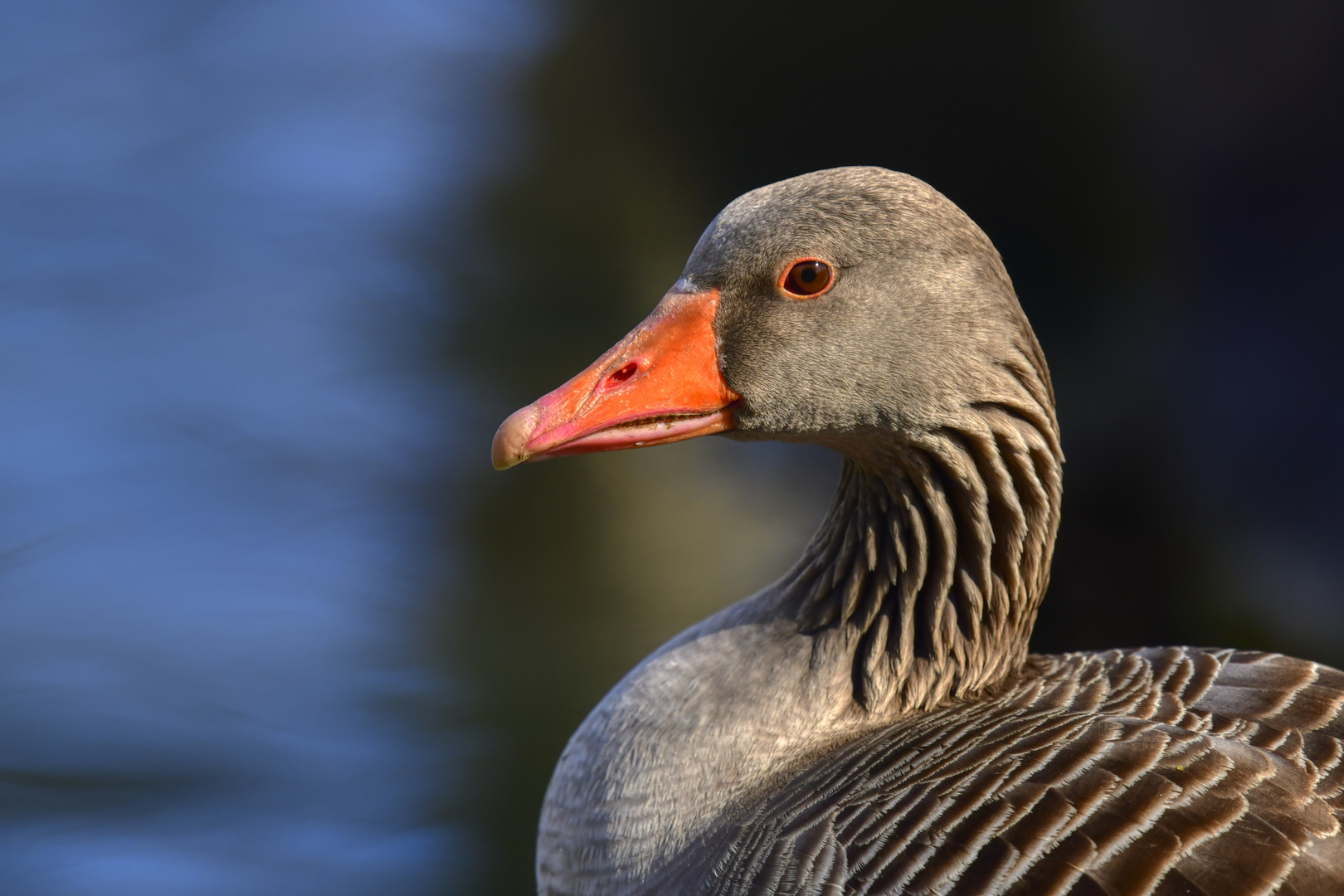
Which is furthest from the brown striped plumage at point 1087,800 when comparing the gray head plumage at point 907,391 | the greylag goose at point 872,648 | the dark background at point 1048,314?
the dark background at point 1048,314

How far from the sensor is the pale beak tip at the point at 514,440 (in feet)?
7.29

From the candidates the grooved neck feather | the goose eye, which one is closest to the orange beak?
the goose eye

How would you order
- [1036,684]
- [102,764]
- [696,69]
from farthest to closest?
[696,69]
[102,764]
[1036,684]

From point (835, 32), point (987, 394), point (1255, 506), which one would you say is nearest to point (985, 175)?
point (835, 32)

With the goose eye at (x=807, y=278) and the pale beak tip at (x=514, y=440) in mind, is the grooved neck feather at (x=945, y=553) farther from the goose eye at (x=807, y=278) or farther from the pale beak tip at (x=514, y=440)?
the pale beak tip at (x=514, y=440)

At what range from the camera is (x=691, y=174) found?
6754mm

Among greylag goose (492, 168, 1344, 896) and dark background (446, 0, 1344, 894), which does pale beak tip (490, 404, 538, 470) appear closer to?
greylag goose (492, 168, 1344, 896)

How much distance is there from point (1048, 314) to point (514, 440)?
442cm

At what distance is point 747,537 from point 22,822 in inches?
127

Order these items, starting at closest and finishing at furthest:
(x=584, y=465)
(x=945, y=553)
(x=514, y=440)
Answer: (x=514, y=440) < (x=945, y=553) < (x=584, y=465)

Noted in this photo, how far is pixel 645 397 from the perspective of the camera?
7.63 ft

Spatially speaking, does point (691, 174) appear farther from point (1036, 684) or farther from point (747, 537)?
point (1036, 684)

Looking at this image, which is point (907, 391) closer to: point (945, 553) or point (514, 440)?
point (945, 553)

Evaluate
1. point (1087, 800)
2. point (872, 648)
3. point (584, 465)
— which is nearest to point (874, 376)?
point (872, 648)
